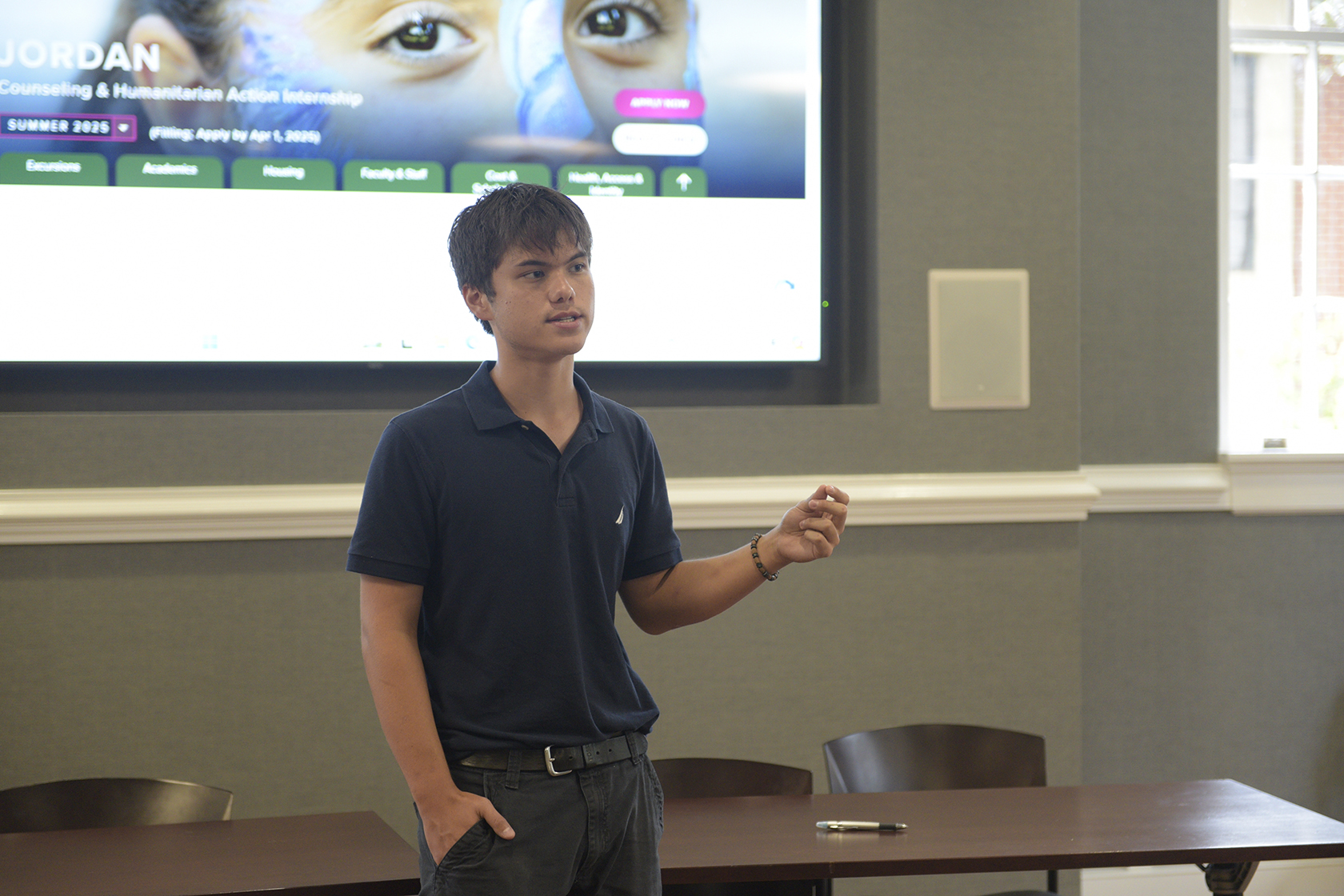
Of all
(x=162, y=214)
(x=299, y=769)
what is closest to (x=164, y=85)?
(x=162, y=214)

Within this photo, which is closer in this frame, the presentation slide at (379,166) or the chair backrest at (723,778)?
the chair backrest at (723,778)

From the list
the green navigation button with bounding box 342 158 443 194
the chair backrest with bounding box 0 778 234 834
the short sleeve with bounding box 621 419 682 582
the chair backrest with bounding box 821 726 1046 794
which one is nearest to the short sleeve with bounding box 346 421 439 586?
the short sleeve with bounding box 621 419 682 582

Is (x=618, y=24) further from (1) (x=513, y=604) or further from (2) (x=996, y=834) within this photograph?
(2) (x=996, y=834)

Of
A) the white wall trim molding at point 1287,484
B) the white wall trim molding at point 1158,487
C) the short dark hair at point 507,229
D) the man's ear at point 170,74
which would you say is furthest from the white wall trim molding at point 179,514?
the white wall trim molding at point 1287,484

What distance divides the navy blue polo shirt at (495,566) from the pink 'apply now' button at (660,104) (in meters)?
1.66

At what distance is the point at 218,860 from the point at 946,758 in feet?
5.01

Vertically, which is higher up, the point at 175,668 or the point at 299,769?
the point at 175,668

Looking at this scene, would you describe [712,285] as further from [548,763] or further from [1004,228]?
[548,763]

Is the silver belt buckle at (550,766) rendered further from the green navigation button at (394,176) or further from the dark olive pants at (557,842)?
the green navigation button at (394,176)

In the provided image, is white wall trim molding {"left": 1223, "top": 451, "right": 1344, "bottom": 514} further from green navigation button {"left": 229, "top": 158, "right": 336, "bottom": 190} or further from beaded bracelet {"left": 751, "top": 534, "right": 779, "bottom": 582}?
green navigation button {"left": 229, "top": 158, "right": 336, "bottom": 190}

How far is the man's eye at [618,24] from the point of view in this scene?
2.86 meters

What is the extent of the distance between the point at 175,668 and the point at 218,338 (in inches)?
32.4

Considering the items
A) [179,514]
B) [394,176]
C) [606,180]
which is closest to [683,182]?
[606,180]

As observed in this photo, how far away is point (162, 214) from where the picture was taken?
2.67 meters
